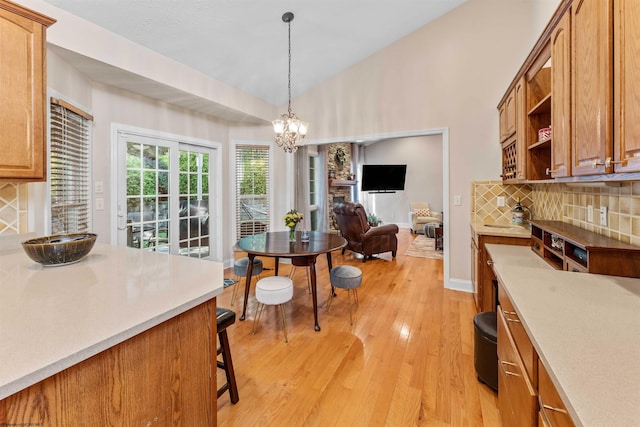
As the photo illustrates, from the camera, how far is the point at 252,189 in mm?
4738

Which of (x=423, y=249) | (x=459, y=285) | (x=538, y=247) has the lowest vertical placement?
(x=459, y=285)

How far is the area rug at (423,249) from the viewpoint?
5.51 m

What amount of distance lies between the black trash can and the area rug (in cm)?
364

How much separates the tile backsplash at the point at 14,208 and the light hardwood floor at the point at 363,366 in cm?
166

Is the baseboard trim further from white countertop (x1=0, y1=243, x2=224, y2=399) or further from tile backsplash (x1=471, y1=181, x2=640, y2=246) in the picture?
white countertop (x1=0, y1=243, x2=224, y2=399)

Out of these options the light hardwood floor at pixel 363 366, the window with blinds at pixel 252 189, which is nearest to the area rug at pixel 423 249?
the light hardwood floor at pixel 363 366

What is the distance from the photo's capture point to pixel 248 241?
9.73 ft

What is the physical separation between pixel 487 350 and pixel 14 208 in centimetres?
317

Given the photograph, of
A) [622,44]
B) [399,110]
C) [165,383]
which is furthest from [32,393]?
[399,110]

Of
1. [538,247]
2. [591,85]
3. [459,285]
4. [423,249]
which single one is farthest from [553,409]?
[423,249]

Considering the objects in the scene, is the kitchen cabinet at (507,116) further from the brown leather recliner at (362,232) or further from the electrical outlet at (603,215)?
the brown leather recliner at (362,232)

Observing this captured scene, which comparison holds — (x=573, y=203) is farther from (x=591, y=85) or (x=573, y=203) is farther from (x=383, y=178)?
(x=383, y=178)

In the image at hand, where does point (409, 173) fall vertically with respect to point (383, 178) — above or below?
above

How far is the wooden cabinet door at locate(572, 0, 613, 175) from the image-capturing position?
111 cm
